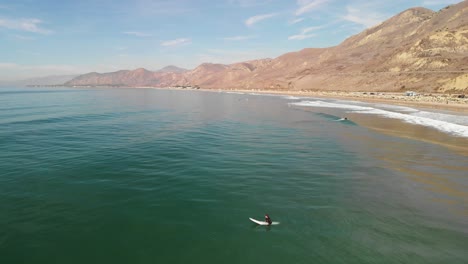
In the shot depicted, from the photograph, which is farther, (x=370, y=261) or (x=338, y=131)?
(x=338, y=131)

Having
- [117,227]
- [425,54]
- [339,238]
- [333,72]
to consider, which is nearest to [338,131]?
[339,238]

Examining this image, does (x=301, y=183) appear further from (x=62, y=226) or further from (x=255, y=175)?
(x=62, y=226)

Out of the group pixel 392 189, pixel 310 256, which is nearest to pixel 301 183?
pixel 392 189

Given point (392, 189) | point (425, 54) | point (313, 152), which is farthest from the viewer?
point (425, 54)

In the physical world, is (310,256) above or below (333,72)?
below

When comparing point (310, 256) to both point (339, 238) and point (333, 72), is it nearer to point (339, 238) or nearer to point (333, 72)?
point (339, 238)

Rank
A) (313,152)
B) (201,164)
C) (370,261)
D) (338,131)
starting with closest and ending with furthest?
1. (370,261)
2. (201,164)
3. (313,152)
4. (338,131)
